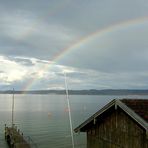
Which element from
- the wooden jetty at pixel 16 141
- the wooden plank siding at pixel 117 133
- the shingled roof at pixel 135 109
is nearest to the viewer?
the shingled roof at pixel 135 109

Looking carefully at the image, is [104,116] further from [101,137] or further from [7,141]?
[7,141]

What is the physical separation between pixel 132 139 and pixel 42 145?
47160 millimetres

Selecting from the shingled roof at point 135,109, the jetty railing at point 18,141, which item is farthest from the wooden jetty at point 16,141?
the shingled roof at point 135,109

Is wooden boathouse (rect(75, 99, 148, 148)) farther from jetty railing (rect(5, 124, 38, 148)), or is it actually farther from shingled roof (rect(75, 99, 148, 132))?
jetty railing (rect(5, 124, 38, 148))

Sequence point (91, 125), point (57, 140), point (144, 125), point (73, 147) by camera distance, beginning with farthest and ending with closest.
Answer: point (57, 140) < point (73, 147) < point (91, 125) < point (144, 125)

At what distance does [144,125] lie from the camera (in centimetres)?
1278

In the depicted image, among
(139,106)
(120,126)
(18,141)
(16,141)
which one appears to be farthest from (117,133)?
(16,141)

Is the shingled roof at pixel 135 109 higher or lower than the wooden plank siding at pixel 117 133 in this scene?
higher

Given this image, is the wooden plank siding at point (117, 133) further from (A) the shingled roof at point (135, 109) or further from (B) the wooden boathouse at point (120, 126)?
(A) the shingled roof at point (135, 109)

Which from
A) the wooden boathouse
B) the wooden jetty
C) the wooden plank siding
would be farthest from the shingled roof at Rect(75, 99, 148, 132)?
the wooden jetty

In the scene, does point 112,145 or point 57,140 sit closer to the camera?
point 112,145

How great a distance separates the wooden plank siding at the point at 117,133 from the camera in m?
13.9

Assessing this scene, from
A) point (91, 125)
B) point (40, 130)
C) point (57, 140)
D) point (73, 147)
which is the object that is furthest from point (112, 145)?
point (40, 130)

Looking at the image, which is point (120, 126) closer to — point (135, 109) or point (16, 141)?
point (135, 109)
